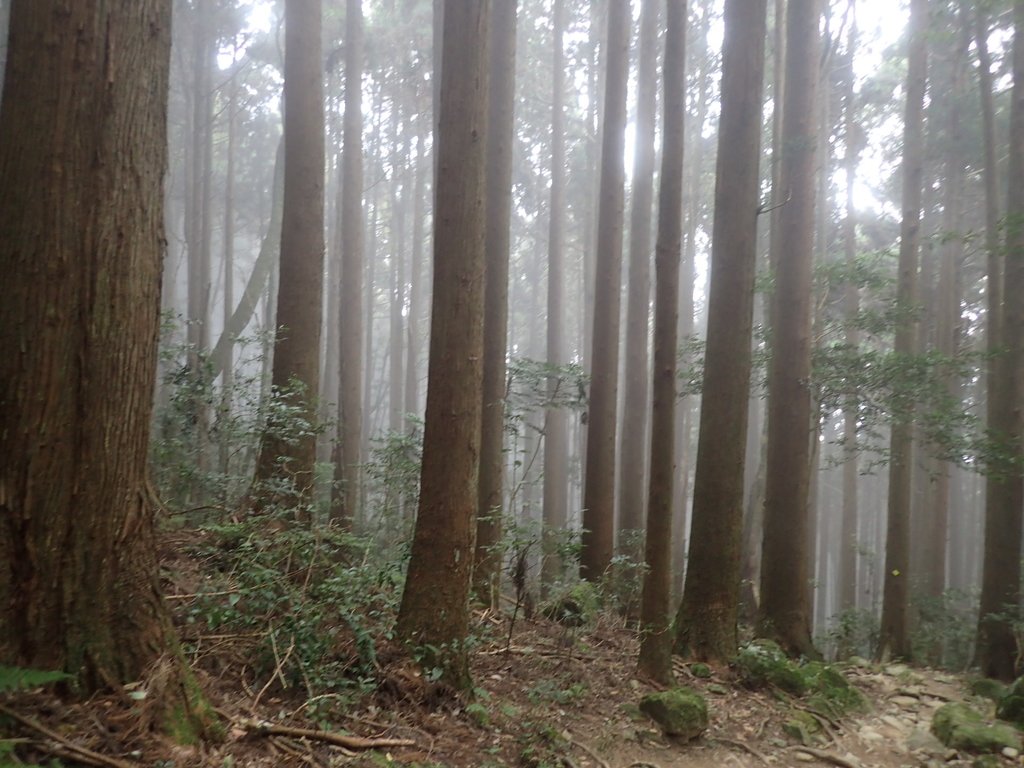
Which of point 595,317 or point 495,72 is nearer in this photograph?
point 495,72

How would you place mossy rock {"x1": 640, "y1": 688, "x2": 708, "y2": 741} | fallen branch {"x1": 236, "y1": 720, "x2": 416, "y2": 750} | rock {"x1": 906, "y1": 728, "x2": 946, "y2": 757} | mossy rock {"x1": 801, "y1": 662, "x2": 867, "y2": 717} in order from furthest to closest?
mossy rock {"x1": 801, "y1": 662, "x2": 867, "y2": 717}, rock {"x1": 906, "y1": 728, "x2": 946, "y2": 757}, mossy rock {"x1": 640, "y1": 688, "x2": 708, "y2": 741}, fallen branch {"x1": 236, "y1": 720, "x2": 416, "y2": 750}

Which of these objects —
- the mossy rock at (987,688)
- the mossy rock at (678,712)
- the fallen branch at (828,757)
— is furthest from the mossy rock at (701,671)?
the mossy rock at (987,688)

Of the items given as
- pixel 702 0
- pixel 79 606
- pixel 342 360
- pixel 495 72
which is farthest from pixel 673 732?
pixel 702 0

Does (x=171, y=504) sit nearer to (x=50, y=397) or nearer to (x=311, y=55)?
(x=50, y=397)

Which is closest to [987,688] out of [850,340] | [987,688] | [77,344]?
[987,688]

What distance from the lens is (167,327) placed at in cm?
888

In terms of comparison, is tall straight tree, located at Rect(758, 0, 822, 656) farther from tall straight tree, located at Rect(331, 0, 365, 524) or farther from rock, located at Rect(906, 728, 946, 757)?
tall straight tree, located at Rect(331, 0, 365, 524)

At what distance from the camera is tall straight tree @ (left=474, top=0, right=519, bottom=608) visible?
28.6 feet

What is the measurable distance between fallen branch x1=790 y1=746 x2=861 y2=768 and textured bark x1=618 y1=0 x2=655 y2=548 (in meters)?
6.94

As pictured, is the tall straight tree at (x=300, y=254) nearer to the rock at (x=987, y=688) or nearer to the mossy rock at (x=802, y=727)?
the mossy rock at (x=802, y=727)

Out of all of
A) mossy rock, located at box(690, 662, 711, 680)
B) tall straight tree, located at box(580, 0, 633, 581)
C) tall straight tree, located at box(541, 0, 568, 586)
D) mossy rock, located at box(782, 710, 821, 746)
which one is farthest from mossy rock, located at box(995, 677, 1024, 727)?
tall straight tree, located at box(541, 0, 568, 586)

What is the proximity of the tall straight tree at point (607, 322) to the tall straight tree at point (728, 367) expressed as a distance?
3114 millimetres

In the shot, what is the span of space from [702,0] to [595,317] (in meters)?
16.2

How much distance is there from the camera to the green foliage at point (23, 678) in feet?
10.5
